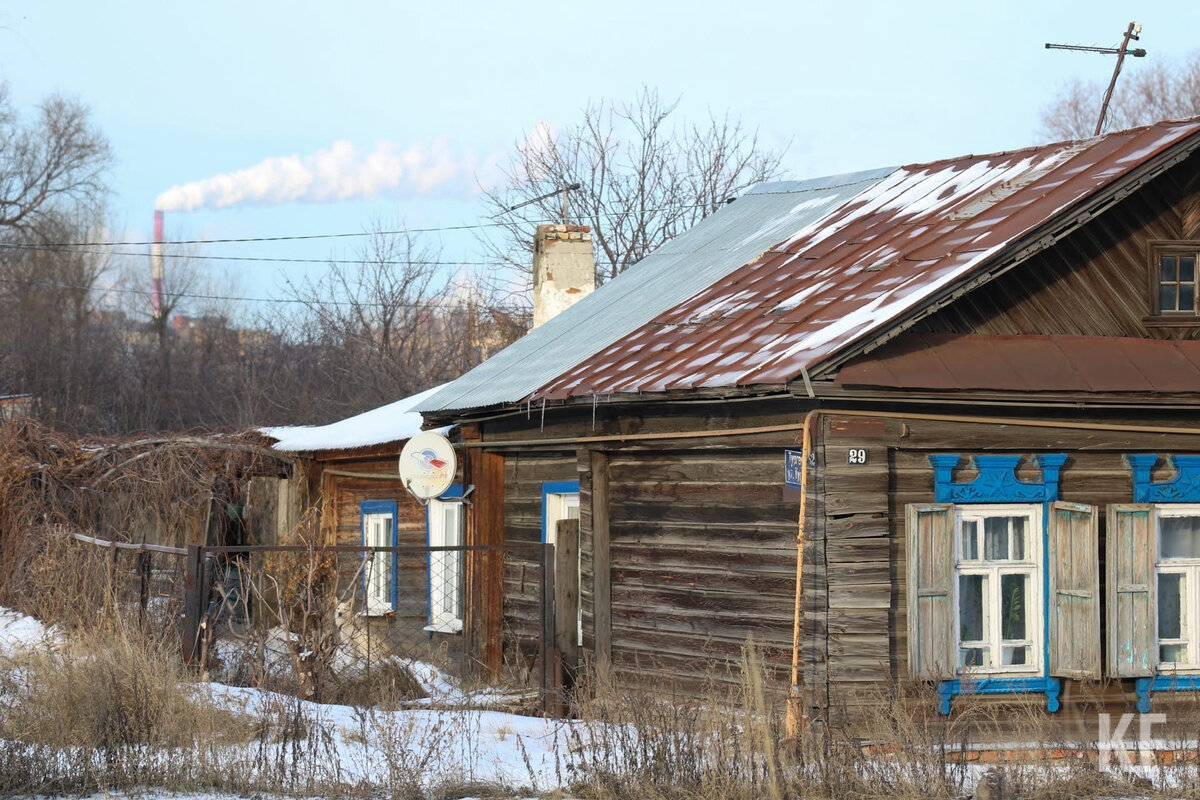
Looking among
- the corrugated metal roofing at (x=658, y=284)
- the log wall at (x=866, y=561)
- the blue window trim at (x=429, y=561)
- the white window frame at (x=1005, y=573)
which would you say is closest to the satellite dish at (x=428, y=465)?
the corrugated metal roofing at (x=658, y=284)

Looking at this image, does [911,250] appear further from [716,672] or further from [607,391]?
[716,672]

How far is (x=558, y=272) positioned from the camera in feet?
60.6

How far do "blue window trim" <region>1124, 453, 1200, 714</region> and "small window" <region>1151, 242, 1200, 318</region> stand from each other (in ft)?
4.00

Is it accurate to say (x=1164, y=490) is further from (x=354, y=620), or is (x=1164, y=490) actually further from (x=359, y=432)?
(x=359, y=432)

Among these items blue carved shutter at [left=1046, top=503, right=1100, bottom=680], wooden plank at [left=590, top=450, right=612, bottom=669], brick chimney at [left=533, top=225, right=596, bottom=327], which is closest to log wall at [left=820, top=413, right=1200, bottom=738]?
blue carved shutter at [left=1046, top=503, right=1100, bottom=680]

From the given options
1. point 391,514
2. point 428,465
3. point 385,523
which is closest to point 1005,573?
point 428,465

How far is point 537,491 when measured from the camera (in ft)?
45.3

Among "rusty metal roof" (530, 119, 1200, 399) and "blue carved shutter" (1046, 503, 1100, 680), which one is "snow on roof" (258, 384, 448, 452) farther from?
"blue carved shutter" (1046, 503, 1100, 680)

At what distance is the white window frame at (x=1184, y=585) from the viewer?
10570mm

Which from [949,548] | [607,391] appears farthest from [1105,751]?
[607,391]

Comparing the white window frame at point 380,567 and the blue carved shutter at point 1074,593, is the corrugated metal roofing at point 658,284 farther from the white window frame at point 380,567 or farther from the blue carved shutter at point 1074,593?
the blue carved shutter at point 1074,593

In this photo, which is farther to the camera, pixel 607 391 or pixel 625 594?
pixel 625 594

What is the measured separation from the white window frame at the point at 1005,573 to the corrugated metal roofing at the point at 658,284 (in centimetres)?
390

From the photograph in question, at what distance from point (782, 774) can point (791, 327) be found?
3.99 meters
